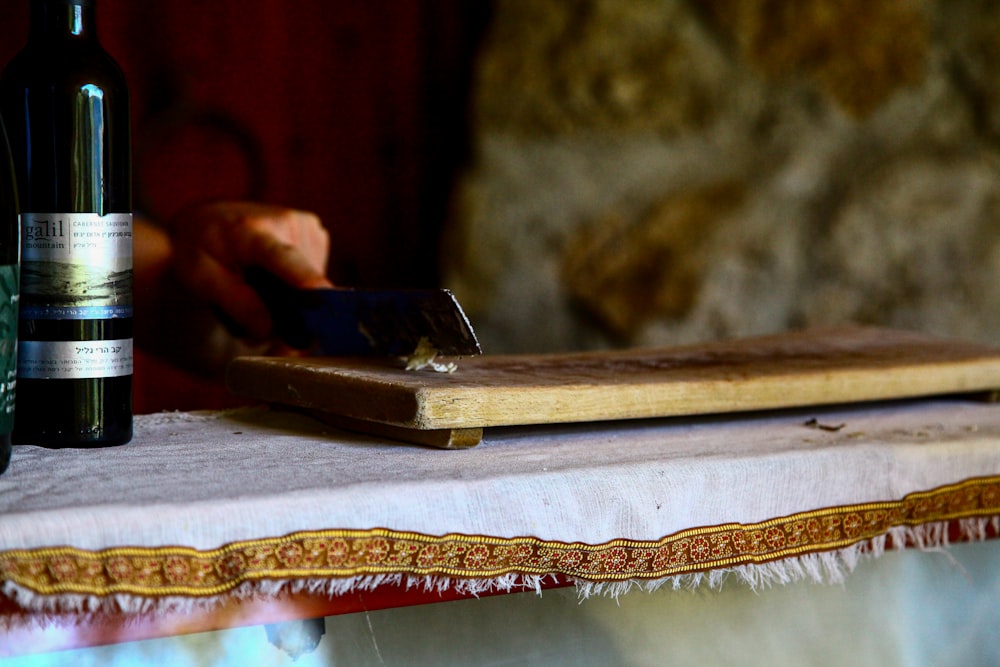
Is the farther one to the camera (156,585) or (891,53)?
(891,53)

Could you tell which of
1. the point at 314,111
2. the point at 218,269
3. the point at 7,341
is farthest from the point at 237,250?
the point at 7,341

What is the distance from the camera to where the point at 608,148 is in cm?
168

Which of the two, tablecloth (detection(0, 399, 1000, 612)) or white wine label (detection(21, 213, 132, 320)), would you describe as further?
white wine label (detection(21, 213, 132, 320))

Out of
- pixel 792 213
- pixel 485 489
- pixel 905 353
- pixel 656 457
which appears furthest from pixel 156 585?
pixel 792 213

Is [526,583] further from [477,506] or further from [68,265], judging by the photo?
[68,265]

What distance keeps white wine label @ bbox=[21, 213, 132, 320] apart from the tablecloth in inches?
3.4

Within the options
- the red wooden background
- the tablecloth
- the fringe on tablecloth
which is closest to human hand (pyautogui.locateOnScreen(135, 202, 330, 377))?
the red wooden background

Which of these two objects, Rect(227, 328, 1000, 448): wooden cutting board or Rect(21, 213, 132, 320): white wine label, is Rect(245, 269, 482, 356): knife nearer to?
Rect(227, 328, 1000, 448): wooden cutting board

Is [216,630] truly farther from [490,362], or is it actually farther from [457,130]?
[457,130]

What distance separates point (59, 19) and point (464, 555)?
37 centimetres

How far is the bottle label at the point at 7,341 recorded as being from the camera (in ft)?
1.72

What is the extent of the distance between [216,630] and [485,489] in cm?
15

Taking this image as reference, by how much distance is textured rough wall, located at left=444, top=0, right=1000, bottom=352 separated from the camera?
148 cm

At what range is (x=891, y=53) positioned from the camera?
1521 millimetres
